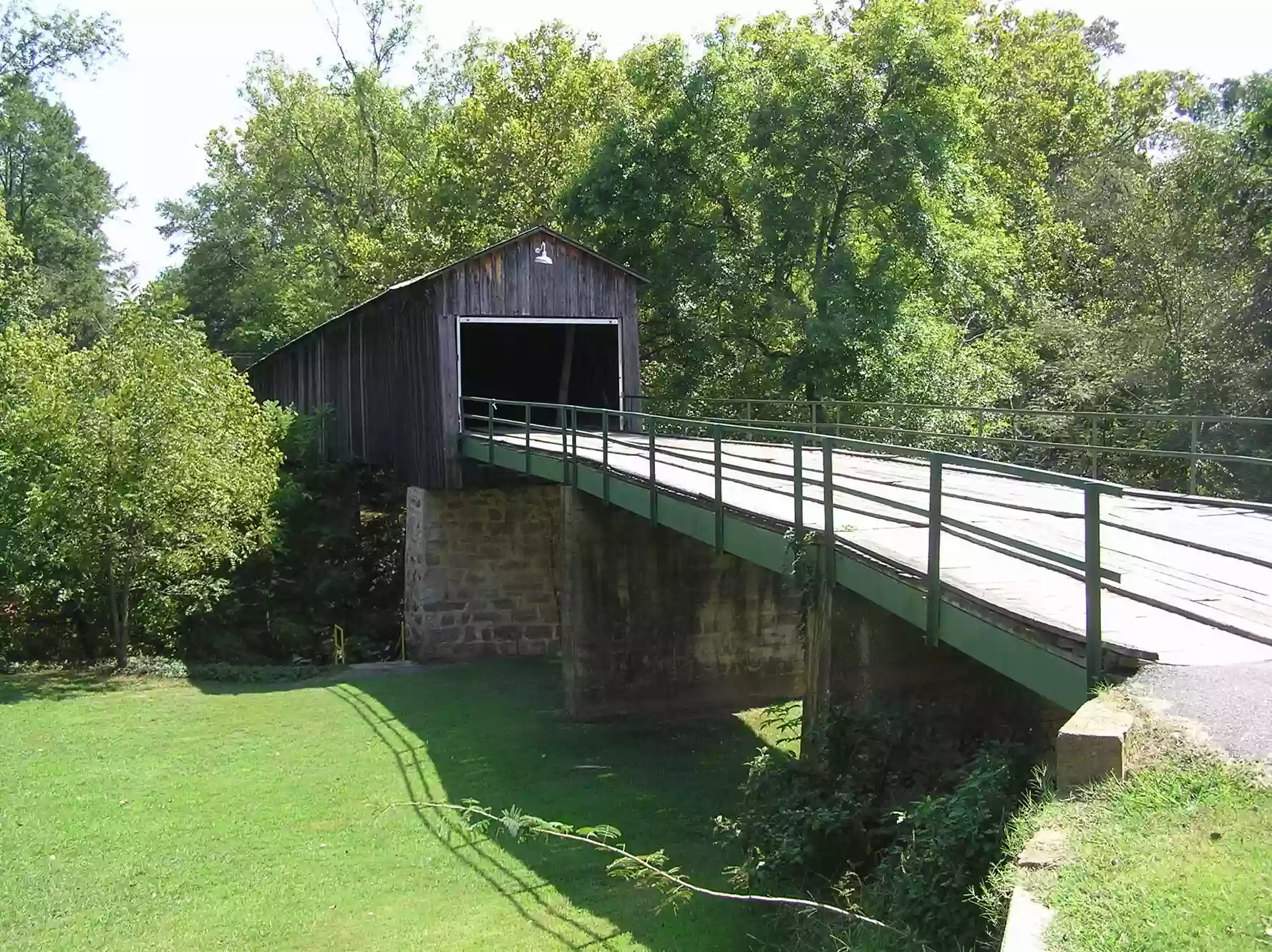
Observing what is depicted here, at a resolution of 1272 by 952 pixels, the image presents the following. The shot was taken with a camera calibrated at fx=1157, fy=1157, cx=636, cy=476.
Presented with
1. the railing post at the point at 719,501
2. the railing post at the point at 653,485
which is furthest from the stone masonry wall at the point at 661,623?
the railing post at the point at 719,501

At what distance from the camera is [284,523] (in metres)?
20.3

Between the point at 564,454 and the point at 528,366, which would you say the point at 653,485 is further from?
the point at 528,366

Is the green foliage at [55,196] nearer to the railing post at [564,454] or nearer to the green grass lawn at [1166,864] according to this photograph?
the railing post at [564,454]

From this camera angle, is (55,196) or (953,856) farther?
(55,196)

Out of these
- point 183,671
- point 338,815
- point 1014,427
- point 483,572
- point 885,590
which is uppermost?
point 1014,427

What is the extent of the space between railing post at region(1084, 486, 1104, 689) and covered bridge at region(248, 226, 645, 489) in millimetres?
13085

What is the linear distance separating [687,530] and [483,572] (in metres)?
8.85

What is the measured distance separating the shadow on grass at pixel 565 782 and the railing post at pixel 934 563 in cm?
242

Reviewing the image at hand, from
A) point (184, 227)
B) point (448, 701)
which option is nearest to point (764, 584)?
point (448, 701)

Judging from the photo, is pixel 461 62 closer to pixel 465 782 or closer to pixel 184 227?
pixel 184 227

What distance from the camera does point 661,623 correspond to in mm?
15070

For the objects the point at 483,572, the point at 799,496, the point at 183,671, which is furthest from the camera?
the point at 483,572

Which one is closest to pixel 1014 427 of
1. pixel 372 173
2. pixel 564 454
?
pixel 564 454

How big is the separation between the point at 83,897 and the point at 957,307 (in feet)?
73.0
